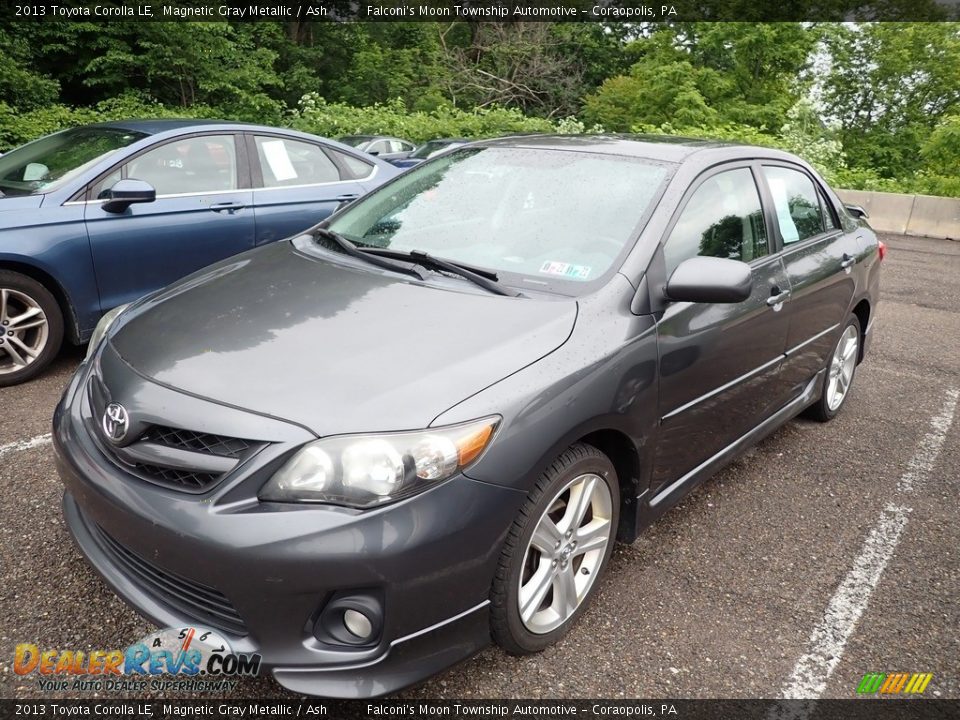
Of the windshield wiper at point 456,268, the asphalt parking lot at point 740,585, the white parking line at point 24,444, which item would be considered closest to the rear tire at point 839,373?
the asphalt parking lot at point 740,585

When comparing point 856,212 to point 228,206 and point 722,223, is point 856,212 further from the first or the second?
point 228,206

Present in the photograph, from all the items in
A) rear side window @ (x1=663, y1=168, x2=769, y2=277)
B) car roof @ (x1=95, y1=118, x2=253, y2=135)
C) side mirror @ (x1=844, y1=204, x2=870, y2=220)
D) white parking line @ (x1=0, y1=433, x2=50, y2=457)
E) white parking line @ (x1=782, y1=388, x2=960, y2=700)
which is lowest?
white parking line @ (x1=782, y1=388, x2=960, y2=700)

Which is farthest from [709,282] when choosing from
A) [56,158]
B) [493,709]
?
[56,158]

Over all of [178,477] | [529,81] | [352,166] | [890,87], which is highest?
[890,87]

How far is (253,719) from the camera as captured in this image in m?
2.10

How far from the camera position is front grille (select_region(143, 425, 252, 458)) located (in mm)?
1917

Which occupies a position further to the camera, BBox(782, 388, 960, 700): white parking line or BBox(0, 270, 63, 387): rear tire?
BBox(0, 270, 63, 387): rear tire

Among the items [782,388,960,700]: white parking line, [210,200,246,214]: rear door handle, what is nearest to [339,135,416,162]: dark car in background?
[210,200,246,214]: rear door handle

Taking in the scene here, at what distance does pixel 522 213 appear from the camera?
9.63 feet

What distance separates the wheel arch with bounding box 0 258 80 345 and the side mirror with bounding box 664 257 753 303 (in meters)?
3.58

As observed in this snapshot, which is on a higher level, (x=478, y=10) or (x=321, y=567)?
(x=478, y=10)

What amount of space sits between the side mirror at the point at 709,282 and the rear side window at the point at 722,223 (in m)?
0.15

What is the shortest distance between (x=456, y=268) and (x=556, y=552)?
1.06 metres

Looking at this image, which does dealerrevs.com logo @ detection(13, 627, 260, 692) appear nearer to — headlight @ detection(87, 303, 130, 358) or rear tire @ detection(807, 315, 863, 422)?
headlight @ detection(87, 303, 130, 358)
